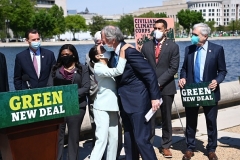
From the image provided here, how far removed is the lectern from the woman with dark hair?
99 centimetres

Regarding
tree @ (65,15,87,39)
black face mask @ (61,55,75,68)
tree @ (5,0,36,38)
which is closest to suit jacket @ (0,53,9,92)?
black face mask @ (61,55,75,68)

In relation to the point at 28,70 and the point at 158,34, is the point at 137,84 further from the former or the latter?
the point at 28,70

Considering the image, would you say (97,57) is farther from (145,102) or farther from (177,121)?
(177,121)

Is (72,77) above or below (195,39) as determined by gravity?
below

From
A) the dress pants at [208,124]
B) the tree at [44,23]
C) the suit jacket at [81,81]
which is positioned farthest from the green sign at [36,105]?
the tree at [44,23]

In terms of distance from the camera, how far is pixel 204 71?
609 centimetres

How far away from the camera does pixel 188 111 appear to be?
6359mm

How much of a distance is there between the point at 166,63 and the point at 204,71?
2.11 ft

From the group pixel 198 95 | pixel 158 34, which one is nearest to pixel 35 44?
pixel 158 34

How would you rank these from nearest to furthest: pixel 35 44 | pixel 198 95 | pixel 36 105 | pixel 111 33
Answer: pixel 36 105 < pixel 111 33 < pixel 35 44 < pixel 198 95

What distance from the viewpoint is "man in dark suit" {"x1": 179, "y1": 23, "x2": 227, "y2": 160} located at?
599 cm

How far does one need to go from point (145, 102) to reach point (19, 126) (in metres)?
1.65

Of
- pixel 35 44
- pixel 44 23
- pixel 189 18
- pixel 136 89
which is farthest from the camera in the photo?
pixel 189 18

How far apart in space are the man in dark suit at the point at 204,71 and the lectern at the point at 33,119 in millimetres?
2359
